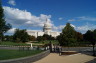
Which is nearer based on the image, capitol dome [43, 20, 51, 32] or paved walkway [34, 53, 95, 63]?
paved walkway [34, 53, 95, 63]

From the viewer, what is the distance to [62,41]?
5603cm

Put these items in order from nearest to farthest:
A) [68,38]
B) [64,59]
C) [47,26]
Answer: [64,59]
[68,38]
[47,26]

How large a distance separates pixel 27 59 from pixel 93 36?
15.8m

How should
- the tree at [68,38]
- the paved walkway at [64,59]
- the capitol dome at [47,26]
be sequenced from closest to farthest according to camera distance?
1. the paved walkway at [64,59]
2. the tree at [68,38]
3. the capitol dome at [47,26]

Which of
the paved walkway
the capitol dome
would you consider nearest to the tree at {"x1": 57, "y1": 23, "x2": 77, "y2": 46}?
the paved walkway

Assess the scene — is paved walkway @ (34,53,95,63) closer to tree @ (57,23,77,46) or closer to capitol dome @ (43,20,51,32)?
tree @ (57,23,77,46)

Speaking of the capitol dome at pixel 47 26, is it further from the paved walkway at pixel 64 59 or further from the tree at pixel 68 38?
the paved walkway at pixel 64 59

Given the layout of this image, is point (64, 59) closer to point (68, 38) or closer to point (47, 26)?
point (68, 38)

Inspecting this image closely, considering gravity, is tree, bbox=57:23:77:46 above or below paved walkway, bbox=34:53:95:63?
above

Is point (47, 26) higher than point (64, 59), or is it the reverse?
point (47, 26)

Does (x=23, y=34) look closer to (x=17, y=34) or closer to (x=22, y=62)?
(x=17, y=34)

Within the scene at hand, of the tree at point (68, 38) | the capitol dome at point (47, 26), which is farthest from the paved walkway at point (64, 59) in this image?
the capitol dome at point (47, 26)

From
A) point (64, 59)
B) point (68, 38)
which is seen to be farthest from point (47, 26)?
point (64, 59)

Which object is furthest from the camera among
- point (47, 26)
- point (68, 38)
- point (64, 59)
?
point (47, 26)
